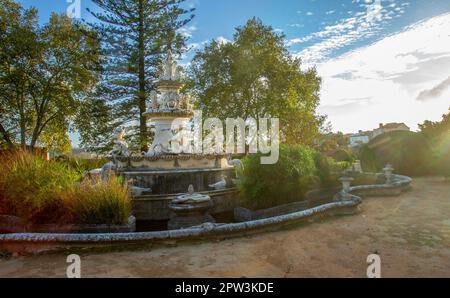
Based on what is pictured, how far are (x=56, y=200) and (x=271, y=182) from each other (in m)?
5.92

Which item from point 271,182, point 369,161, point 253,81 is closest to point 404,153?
point 369,161

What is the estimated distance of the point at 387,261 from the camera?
4.54m

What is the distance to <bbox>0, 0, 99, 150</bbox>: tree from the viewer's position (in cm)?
2103

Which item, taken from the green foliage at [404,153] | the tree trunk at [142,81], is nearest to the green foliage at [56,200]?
the tree trunk at [142,81]

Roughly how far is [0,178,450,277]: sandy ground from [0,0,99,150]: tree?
21063 millimetres

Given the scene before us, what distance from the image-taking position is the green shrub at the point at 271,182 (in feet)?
30.5

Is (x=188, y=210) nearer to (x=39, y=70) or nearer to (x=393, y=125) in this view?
(x=39, y=70)

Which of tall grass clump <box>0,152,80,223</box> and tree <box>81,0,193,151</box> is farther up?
tree <box>81,0,193,151</box>

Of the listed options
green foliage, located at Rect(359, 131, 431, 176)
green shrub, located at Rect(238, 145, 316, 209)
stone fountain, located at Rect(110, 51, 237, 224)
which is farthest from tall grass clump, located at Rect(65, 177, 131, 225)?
green foliage, located at Rect(359, 131, 431, 176)

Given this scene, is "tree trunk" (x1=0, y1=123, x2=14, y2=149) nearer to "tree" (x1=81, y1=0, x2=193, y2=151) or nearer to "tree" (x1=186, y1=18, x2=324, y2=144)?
"tree" (x1=81, y1=0, x2=193, y2=151)

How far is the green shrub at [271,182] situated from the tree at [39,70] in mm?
18486

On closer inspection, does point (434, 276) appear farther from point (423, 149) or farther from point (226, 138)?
point (226, 138)

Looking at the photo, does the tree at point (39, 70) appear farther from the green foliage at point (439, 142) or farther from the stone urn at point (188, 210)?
the green foliage at point (439, 142)

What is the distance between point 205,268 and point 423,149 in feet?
62.7
